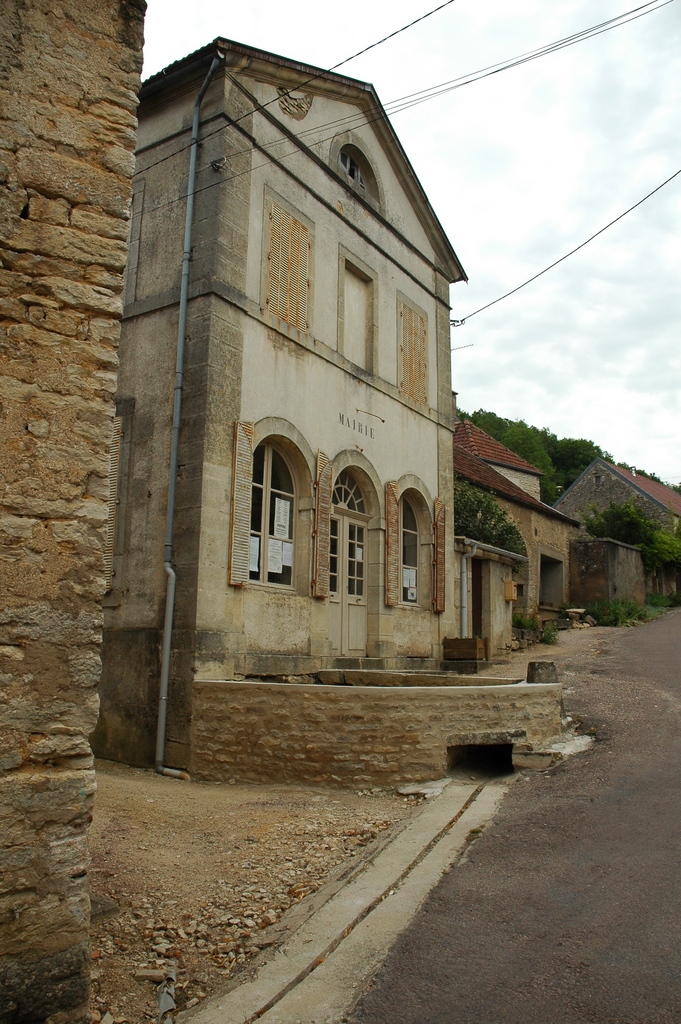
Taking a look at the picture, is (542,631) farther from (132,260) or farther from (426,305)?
(132,260)

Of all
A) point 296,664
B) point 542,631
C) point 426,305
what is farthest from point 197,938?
point 542,631

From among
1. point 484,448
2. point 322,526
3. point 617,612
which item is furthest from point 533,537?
point 322,526

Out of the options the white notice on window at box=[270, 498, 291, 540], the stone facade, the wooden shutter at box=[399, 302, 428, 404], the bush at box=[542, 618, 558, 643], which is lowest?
the bush at box=[542, 618, 558, 643]

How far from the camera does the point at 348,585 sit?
34.4 feet

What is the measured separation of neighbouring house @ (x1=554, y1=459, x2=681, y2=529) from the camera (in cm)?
2966

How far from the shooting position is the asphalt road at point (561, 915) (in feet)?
11.1

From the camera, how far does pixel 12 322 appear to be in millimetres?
3309

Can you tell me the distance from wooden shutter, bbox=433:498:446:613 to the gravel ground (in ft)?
17.6

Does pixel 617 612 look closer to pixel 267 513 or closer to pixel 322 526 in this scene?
pixel 322 526

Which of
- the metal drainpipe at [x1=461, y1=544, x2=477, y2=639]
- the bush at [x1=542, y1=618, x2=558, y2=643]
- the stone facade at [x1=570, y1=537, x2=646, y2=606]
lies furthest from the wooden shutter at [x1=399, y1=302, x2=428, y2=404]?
the stone facade at [x1=570, y1=537, x2=646, y2=606]

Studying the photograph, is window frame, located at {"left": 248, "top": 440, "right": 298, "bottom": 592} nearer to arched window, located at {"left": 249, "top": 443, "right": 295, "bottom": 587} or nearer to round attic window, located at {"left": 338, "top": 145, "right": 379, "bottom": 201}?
arched window, located at {"left": 249, "top": 443, "right": 295, "bottom": 587}

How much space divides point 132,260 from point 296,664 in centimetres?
521

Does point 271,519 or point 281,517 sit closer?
point 271,519

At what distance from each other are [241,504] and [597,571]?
48.7 feet
